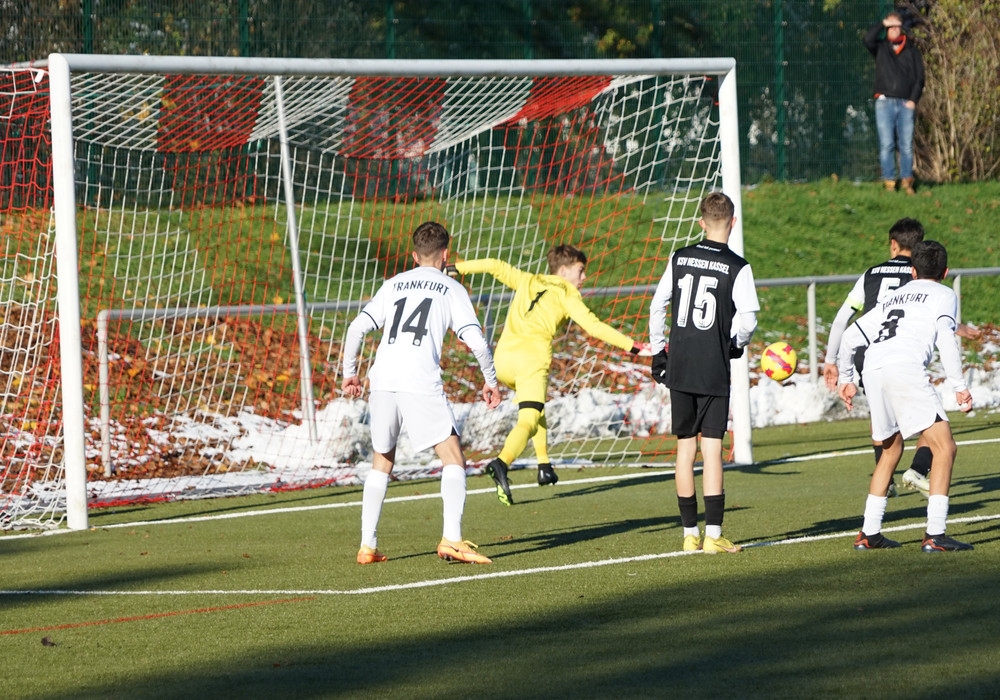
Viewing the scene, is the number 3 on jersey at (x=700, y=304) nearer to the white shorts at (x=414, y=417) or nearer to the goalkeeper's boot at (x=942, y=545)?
the white shorts at (x=414, y=417)

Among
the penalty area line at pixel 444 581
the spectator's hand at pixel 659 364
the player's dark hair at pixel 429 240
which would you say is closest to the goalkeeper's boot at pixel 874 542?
the penalty area line at pixel 444 581

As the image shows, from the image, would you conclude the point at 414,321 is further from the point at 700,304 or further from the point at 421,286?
the point at 700,304

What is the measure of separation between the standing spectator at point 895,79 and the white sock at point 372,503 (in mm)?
14436

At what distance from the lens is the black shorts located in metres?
7.45

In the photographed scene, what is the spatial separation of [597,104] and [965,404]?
7050 millimetres

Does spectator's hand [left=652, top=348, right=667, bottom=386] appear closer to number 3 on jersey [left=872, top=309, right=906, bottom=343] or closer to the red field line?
number 3 on jersey [left=872, top=309, right=906, bottom=343]

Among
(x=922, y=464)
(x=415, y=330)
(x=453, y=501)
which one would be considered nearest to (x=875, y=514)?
(x=453, y=501)

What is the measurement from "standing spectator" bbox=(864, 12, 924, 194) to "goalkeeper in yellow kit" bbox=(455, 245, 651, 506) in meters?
10.8

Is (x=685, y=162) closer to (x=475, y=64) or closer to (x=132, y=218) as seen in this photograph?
(x=475, y=64)

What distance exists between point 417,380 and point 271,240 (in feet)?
26.7

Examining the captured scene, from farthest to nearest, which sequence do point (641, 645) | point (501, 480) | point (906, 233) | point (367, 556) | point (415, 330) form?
point (501, 480), point (906, 233), point (367, 556), point (415, 330), point (641, 645)

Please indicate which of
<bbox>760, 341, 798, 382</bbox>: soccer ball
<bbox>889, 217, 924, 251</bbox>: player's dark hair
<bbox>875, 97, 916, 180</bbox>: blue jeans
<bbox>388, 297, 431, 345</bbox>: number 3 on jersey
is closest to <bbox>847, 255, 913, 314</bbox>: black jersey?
<bbox>889, 217, 924, 251</bbox>: player's dark hair

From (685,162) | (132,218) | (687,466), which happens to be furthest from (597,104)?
(687,466)

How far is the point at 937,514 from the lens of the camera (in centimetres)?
707
